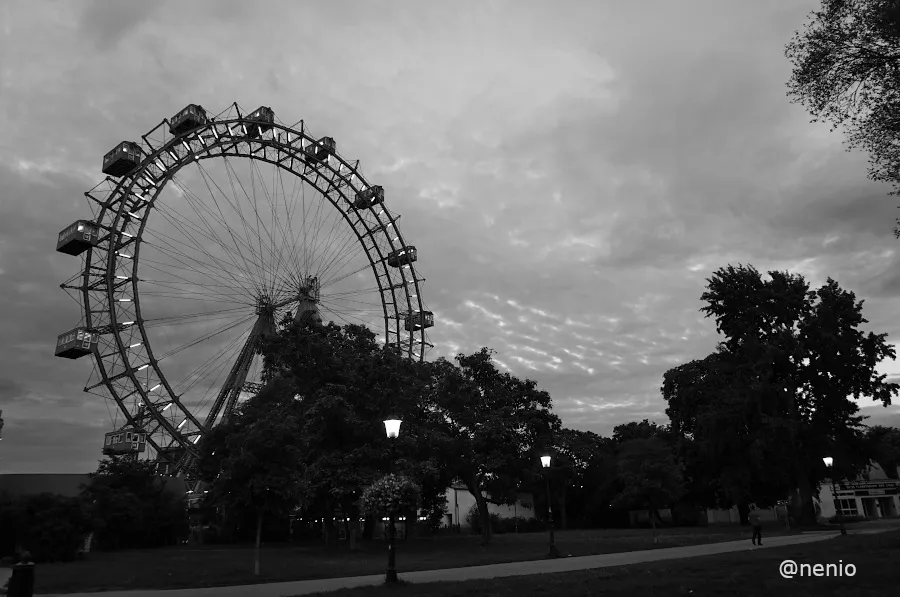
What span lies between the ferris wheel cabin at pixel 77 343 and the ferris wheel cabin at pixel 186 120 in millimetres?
15089

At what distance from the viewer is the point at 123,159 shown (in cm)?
4256

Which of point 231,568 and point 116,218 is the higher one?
point 116,218

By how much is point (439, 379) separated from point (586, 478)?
37.8m

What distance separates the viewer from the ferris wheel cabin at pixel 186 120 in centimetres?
4441

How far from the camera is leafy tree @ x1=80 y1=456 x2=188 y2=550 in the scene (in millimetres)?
38781

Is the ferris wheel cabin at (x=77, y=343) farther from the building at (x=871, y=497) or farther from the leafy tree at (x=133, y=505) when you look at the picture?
the building at (x=871, y=497)

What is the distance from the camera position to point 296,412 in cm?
3984

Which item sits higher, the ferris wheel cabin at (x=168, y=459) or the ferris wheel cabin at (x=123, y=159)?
the ferris wheel cabin at (x=123, y=159)

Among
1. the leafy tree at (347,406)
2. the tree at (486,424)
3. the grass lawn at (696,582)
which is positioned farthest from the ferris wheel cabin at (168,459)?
the grass lawn at (696,582)

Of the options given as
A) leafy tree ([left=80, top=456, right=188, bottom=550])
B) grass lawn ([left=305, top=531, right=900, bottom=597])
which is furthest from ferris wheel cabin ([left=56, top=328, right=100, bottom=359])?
grass lawn ([left=305, top=531, right=900, bottom=597])

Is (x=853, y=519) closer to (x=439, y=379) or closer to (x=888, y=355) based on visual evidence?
(x=888, y=355)

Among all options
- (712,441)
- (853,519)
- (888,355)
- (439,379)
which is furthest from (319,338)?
(853,519)

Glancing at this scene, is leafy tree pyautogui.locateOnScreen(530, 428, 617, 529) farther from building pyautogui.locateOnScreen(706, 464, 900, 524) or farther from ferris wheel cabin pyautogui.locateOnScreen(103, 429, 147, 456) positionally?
ferris wheel cabin pyautogui.locateOnScreen(103, 429, 147, 456)

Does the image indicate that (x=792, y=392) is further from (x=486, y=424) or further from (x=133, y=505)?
(x=133, y=505)
